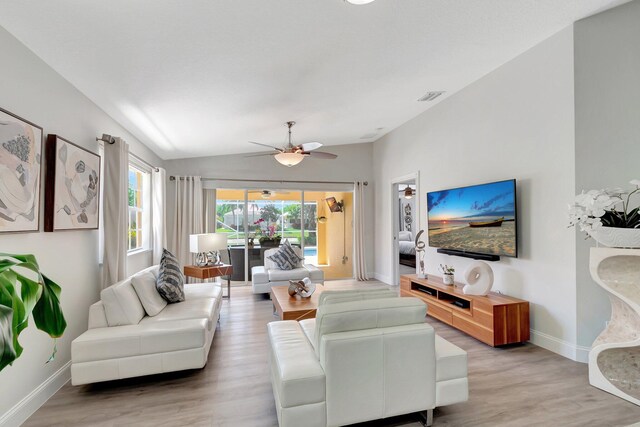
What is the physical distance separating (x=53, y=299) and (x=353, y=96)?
140 inches

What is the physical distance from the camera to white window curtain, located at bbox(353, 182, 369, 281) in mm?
6957

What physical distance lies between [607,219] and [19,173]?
4.23 metres

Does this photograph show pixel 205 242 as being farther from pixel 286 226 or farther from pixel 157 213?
pixel 286 226

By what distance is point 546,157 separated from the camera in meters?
3.21

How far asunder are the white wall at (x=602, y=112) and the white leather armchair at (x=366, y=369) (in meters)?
1.79

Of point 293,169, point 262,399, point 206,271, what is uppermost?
point 293,169

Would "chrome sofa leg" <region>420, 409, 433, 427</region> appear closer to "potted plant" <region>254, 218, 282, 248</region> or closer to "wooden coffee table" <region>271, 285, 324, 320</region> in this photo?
"wooden coffee table" <region>271, 285, 324, 320</region>

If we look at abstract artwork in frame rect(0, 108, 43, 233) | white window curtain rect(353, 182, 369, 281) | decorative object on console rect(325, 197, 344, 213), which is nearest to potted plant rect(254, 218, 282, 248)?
decorative object on console rect(325, 197, 344, 213)

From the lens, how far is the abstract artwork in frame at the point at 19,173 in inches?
75.4

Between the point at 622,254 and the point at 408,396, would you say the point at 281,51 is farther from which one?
the point at 622,254

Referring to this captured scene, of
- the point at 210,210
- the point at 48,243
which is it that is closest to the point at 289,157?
the point at 48,243

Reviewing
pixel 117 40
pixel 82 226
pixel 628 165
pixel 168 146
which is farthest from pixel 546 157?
pixel 168 146

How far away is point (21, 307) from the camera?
3.42 feet

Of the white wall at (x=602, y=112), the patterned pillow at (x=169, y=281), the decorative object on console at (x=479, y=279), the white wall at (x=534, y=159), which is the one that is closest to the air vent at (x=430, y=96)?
the white wall at (x=534, y=159)
